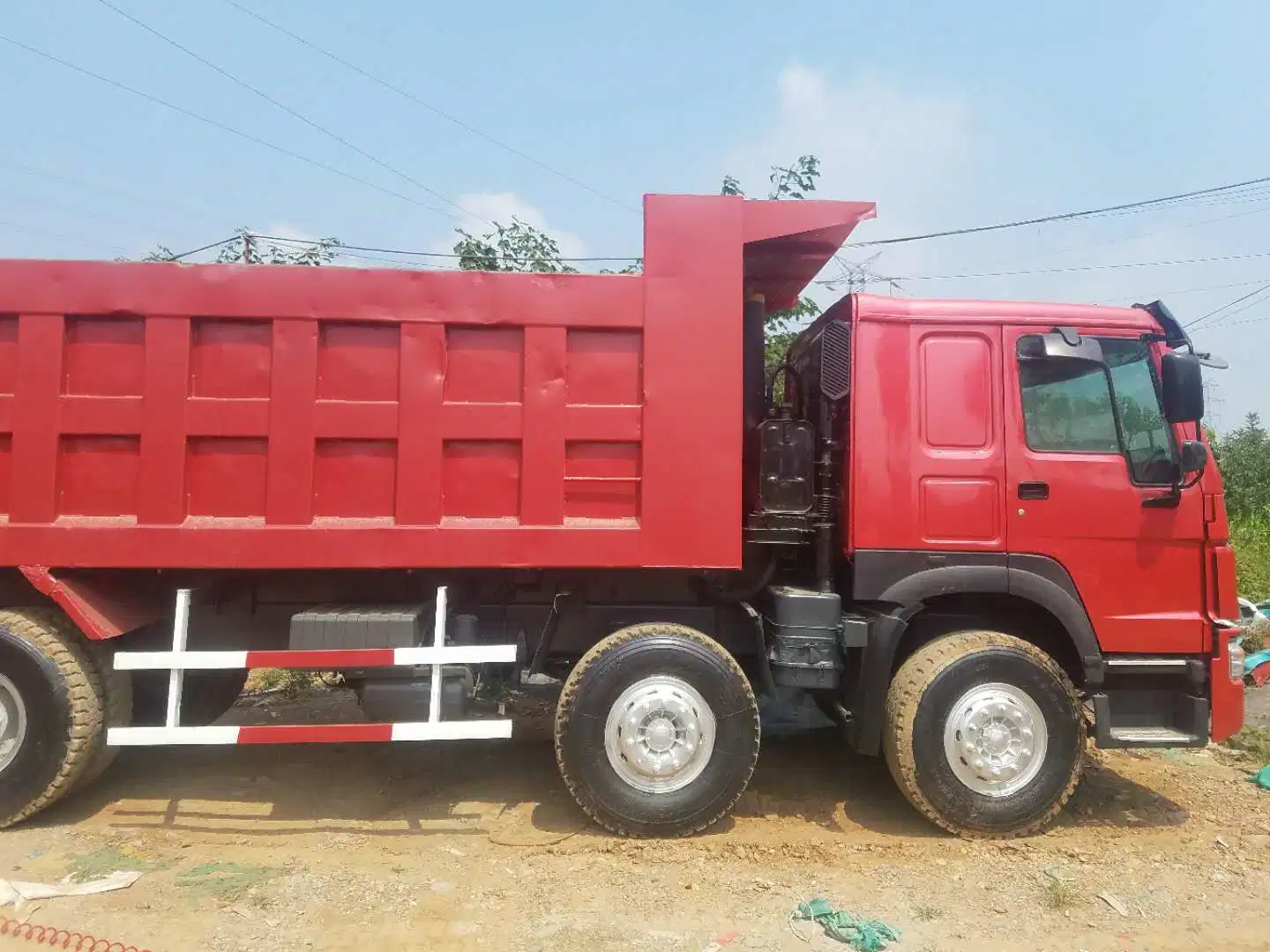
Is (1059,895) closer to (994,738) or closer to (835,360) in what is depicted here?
(994,738)

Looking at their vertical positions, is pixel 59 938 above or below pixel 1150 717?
below

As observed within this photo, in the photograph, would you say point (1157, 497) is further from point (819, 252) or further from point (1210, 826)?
point (819, 252)

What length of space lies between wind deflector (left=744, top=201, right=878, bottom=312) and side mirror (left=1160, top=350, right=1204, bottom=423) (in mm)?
1599

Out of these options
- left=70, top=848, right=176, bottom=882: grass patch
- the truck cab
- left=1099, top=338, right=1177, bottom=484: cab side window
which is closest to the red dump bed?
the truck cab

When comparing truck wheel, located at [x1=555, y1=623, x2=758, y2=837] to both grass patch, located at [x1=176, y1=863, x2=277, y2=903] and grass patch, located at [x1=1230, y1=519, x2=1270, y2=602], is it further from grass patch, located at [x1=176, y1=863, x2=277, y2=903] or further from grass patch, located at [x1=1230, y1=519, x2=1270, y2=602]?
grass patch, located at [x1=1230, y1=519, x2=1270, y2=602]

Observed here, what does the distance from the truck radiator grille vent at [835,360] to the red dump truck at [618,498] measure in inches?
3.0

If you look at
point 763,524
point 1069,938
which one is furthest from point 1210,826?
point 763,524

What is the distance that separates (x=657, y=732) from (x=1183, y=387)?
2.99 m

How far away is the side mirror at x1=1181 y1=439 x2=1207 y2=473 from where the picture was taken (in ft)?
12.3

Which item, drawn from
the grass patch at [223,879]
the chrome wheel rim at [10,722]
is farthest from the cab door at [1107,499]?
the chrome wheel rim at [10,722]

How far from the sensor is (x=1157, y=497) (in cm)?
384

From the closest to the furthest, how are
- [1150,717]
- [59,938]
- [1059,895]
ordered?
[59,938] < [1059,895] < [1150,717]

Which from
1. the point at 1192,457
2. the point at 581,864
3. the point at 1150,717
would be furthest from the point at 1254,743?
the point at 581,864

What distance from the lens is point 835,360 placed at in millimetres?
4121
